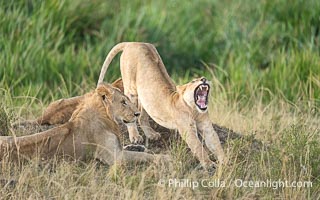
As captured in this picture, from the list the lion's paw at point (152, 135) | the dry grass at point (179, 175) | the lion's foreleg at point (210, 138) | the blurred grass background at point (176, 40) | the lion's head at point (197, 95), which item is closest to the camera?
the dry grass at point (179, 175)

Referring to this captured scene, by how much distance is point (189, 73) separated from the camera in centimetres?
1488

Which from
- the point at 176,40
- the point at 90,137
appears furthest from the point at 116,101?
the point at 176,40

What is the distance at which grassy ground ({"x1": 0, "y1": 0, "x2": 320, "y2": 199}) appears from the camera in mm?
7465

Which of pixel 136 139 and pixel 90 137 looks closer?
pixel 90 137

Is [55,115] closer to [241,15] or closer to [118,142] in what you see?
[118,142]

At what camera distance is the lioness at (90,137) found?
7.75 m

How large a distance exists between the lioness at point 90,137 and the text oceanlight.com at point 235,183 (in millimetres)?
534

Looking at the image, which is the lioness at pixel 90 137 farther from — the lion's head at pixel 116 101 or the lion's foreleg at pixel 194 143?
the lion's foreleg at pixel 194 143

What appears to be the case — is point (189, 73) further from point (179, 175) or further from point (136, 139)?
point (179, 175)

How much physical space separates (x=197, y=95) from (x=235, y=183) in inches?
31.1

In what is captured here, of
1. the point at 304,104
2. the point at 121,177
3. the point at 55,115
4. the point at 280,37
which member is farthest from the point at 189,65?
the point at 121,177

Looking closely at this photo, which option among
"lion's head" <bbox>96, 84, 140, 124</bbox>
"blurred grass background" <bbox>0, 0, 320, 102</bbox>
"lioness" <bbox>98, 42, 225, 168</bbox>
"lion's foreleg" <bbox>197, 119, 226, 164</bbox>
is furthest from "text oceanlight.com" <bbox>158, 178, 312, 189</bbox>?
"blurred grass background" <bbox>0, 0, 320, 102</bbox>

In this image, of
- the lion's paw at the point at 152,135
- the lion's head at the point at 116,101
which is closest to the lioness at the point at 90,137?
the lion's head at the point at 116,101

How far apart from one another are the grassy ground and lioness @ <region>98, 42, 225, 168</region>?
0.14 m
